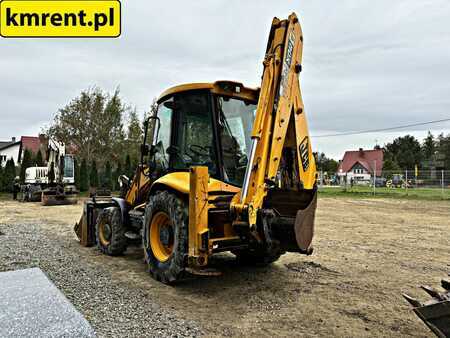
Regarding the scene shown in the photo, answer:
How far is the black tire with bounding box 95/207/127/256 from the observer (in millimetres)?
6074

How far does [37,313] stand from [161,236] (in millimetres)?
2198

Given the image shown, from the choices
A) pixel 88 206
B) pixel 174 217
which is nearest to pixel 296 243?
pixel 174 217

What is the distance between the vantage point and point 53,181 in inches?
739

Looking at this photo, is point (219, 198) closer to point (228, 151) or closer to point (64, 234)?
point (228, 151)

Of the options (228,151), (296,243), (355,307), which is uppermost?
(228,151)

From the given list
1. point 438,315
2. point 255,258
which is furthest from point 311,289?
point 438,315

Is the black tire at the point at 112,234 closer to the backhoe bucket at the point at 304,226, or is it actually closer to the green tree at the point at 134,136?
the backhoe bucket at the point at 304,226

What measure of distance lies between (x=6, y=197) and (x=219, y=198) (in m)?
21.9

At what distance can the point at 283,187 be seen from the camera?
14.6 ft

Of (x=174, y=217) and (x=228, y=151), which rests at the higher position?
(x=228, y=151)

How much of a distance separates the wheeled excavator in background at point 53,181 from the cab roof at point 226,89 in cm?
1437

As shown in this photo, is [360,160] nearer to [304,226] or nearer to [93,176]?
[93,176]

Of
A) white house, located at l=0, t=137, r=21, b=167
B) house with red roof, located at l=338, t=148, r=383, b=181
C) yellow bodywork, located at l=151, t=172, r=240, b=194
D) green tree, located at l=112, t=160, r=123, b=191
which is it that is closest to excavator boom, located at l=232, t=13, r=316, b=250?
yellow bodywork, located at l=151, t=172, r=240, b=194

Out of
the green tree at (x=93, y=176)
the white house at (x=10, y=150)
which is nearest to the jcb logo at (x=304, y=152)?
the green tree at (x=93, y=176)
